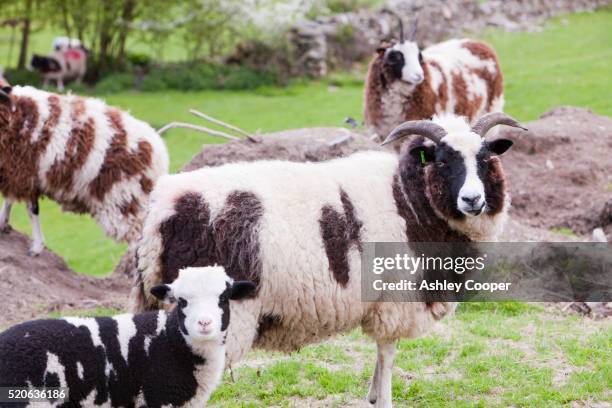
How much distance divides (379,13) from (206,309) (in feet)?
73.2

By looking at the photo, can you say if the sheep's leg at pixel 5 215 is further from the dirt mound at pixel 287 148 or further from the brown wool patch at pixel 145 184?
the dirt mound at pixel 287 148

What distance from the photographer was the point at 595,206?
448 inches

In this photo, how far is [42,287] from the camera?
9.31 meters

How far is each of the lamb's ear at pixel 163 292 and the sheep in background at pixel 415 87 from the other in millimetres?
7040

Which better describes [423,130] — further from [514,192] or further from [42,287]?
[514,192]

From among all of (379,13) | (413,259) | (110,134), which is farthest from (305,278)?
(379,13)

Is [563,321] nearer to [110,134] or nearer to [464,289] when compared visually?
[464,289]

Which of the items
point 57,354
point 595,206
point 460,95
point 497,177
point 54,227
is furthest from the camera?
point 54,227

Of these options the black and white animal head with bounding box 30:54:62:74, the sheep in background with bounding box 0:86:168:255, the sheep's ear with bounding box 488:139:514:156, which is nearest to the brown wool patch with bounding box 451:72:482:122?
the sheep in background with bounding box 0:86:168:255

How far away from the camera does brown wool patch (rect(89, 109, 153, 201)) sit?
957 centimetres

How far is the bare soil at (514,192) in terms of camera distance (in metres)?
9.19

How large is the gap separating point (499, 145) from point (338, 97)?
16.4 metres

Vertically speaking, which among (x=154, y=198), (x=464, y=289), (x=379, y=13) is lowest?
(x=464, y=289)

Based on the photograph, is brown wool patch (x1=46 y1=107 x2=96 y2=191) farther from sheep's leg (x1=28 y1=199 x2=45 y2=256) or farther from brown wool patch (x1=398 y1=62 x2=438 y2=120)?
brown wool patch (x1=398 y1=62 x2=438 y2=120)
